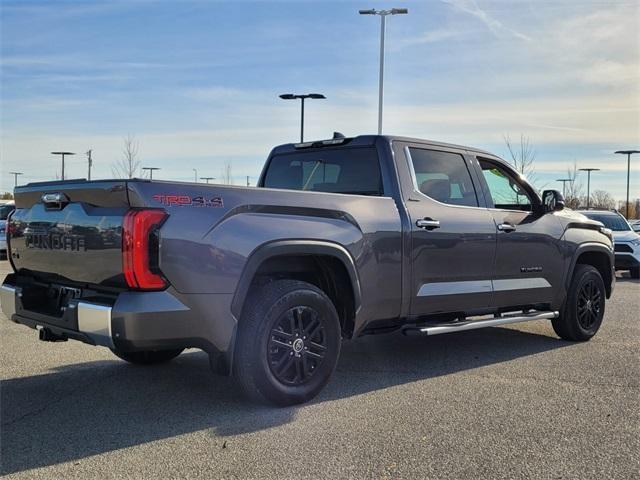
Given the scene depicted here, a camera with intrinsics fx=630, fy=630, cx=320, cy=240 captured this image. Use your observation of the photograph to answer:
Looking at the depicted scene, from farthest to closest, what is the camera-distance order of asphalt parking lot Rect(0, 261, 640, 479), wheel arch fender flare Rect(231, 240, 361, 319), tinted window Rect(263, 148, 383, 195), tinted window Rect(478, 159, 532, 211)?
tinted window Rect(478, 159, 532, 211) < tinted window Rect(263, 148, 383, 195) < wheel arch fender flare Rect(231, 240, 361, 319) < asphalt parking lot Rect(0, 261, 640, 479)

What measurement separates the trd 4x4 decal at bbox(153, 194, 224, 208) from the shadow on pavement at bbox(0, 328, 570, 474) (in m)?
1.39

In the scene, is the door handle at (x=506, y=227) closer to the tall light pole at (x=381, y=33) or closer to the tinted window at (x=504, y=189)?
the tinted window at (x=504, y=189)

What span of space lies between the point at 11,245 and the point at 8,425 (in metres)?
1.39

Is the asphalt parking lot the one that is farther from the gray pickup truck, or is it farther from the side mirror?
the side mirror

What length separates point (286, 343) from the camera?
4.27 meters

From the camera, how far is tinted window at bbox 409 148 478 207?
5.39m

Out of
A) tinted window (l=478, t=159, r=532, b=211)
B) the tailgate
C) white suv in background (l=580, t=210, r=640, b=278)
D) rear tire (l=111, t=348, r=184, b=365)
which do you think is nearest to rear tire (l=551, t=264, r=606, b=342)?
tinted window (l=478, t=159, r=532, b=211)

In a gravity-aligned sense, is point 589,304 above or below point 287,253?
below

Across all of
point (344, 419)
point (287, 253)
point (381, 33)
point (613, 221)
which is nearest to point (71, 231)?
point (287, 253)

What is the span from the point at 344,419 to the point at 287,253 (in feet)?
3.77

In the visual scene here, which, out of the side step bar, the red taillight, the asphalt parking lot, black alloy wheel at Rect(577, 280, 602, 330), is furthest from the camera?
black alloy wheel at Rect(577, 280, 602, 330)

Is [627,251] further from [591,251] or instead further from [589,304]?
[589,304]

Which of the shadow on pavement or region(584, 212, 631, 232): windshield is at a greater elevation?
region(584, 212, 631, 232): windshield

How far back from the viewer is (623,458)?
3516 mm
